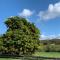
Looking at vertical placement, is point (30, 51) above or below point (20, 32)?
below

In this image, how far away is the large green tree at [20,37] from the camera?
4353 cm

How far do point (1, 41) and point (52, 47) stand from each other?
1771 cm

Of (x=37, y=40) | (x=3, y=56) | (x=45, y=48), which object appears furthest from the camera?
(x=45, y=48)

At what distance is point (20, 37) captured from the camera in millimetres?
43469

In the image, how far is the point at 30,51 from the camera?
45.5 meters

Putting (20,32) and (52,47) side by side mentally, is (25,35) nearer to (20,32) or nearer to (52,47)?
(20,32)

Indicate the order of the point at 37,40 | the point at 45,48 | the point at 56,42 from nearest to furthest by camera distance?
1. the point at 37,40
2. the point at 45,48
3. the point at 56,42

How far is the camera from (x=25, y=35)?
43844mm

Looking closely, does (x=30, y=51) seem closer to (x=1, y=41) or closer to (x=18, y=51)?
(x=18, y=51)

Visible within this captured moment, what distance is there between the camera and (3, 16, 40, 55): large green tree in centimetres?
4353

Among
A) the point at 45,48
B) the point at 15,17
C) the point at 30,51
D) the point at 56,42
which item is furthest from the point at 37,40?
the point at 56,42

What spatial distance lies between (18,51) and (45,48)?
1482 cm

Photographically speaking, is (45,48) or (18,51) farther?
(45,48)

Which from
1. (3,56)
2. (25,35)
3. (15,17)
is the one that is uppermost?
(15,17)
